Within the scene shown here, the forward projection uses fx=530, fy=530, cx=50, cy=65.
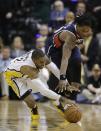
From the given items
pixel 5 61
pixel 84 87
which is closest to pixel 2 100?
pixel 5 61

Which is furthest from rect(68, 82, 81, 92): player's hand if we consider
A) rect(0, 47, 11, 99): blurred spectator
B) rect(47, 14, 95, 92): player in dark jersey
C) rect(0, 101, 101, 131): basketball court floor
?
rect(0, 47, 11, 99): blurred spectator

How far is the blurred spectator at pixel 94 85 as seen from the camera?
12.6 m

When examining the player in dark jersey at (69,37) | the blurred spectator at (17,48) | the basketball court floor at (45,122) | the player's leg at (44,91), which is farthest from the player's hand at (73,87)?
the blurred spectator at (17,48)

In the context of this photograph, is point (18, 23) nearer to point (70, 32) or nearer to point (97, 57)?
point (97, 57)

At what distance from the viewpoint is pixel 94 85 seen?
42.1 feet

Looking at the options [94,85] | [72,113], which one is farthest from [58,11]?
[72,113]

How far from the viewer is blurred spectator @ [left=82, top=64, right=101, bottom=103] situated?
12625 mm

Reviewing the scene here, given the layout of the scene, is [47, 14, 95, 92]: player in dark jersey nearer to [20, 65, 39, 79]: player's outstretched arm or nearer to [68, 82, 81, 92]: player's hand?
[68, 82, 81, 92]: player's hand

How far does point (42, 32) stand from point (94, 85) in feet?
7.06

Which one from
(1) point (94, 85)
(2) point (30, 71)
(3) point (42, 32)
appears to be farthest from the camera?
(3) point (42, 32)

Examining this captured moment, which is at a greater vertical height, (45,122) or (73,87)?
(73,87)

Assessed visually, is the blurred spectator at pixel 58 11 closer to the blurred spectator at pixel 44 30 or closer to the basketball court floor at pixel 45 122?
the blurred spectator at pixel 44 30

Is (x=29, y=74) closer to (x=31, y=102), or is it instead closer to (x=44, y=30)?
(x=31, y=102)

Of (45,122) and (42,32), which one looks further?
(42,32)
